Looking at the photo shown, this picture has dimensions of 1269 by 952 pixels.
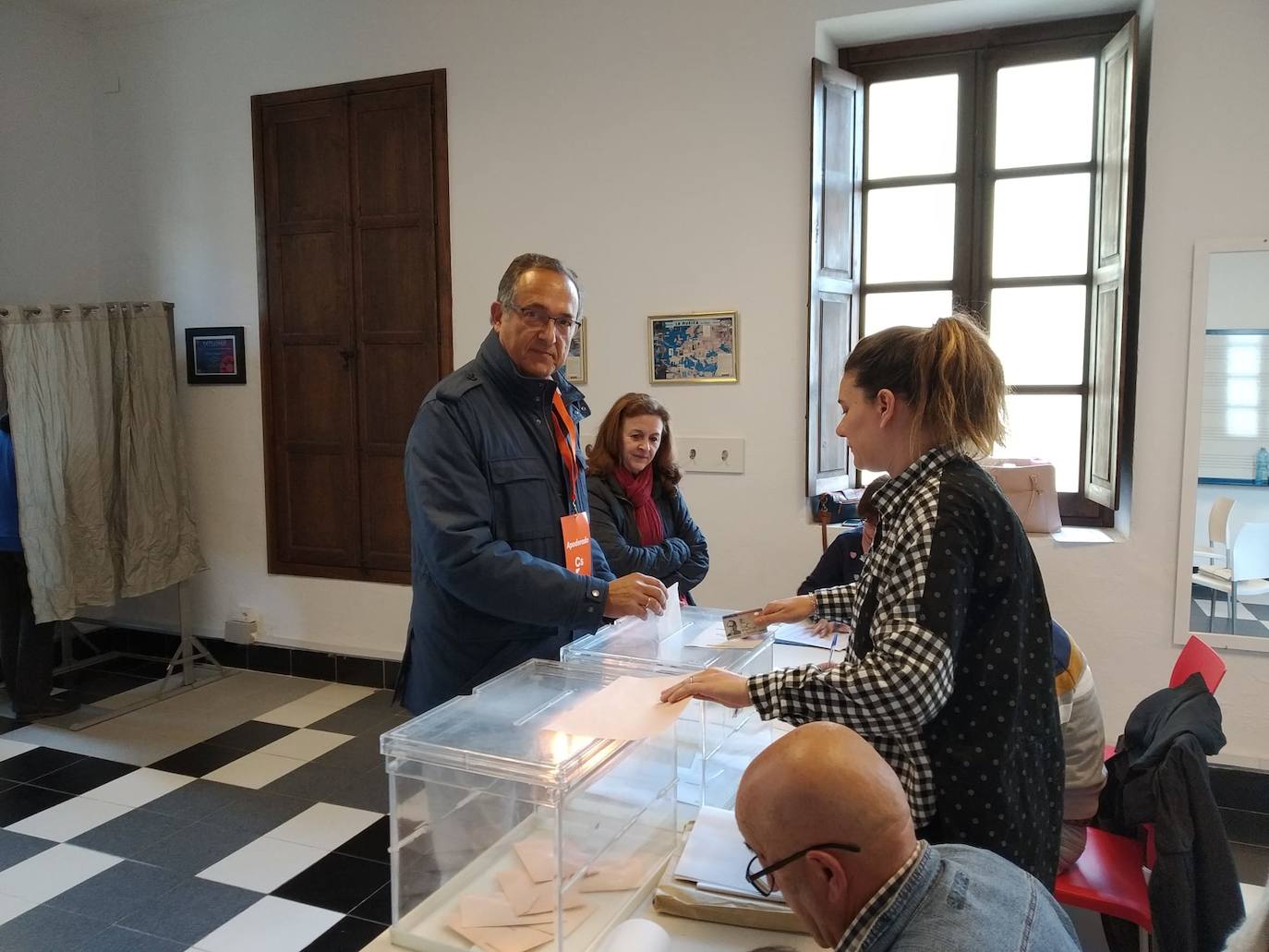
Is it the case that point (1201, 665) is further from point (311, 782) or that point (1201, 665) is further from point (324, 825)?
point (311, 782)

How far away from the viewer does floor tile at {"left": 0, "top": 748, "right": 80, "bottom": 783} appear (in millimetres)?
3498

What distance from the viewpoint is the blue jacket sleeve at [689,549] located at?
304 centimetres

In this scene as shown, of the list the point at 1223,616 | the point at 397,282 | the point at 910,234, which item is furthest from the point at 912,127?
the point at 397,282

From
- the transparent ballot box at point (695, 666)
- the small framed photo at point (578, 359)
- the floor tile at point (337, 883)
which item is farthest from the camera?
the small framed photo at point (578, 359)

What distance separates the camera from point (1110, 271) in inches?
131

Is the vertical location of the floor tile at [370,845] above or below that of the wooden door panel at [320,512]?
below

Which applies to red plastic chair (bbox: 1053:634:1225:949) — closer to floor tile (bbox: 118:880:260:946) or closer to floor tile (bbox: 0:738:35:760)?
floor tile (bbox: 118:880:260:946)

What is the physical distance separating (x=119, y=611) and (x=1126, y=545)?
496cm

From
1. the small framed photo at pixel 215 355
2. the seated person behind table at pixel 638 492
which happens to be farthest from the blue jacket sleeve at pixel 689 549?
the small framed photo at pixel 215 355

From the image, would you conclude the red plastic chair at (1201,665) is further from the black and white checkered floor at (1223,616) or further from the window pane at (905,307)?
the window pane at (905,307)

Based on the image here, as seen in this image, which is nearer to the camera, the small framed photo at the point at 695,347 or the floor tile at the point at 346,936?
the floor tile at the point at 346,936

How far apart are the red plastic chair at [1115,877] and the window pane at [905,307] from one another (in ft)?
6.57

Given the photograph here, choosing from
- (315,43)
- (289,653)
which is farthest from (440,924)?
(315,43)

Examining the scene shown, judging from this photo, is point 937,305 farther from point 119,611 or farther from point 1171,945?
point 119,611
